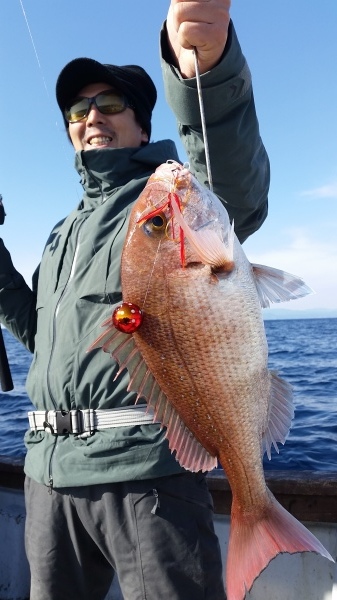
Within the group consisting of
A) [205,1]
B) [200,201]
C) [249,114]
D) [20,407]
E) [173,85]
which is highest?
[205,1]

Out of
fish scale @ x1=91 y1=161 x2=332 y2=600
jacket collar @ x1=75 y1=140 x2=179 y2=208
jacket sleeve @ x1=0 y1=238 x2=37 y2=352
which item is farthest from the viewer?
Answer: jacket sleeve @ x1=0 y1=238 x2=37 y2=352

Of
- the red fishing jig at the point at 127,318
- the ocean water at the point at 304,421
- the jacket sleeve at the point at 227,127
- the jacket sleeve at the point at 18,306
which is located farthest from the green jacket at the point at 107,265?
the ocean water at the point at 304,421

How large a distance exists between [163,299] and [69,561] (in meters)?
1.45

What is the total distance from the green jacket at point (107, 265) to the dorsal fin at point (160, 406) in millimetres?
293

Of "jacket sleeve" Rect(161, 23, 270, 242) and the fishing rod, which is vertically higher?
"jacket sleeve" Rect(161, 23, 270, 242)

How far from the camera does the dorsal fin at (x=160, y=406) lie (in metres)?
1.91

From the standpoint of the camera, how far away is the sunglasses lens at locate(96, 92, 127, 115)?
2809mm

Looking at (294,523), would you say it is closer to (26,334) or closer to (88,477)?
(88,477)

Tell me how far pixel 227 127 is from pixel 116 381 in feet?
3.91

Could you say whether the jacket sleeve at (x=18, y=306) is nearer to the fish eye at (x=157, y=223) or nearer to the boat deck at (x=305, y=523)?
the fish eye at (x=157, y=223)

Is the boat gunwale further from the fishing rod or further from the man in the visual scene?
the fishing rod

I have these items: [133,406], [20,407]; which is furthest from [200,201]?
[20,407]

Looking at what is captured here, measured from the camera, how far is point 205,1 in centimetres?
172

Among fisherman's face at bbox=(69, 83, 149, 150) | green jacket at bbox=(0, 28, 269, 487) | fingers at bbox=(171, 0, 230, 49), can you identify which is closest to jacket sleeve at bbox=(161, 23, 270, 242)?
green jacket at bbox=(0, 28, 269, 487)
